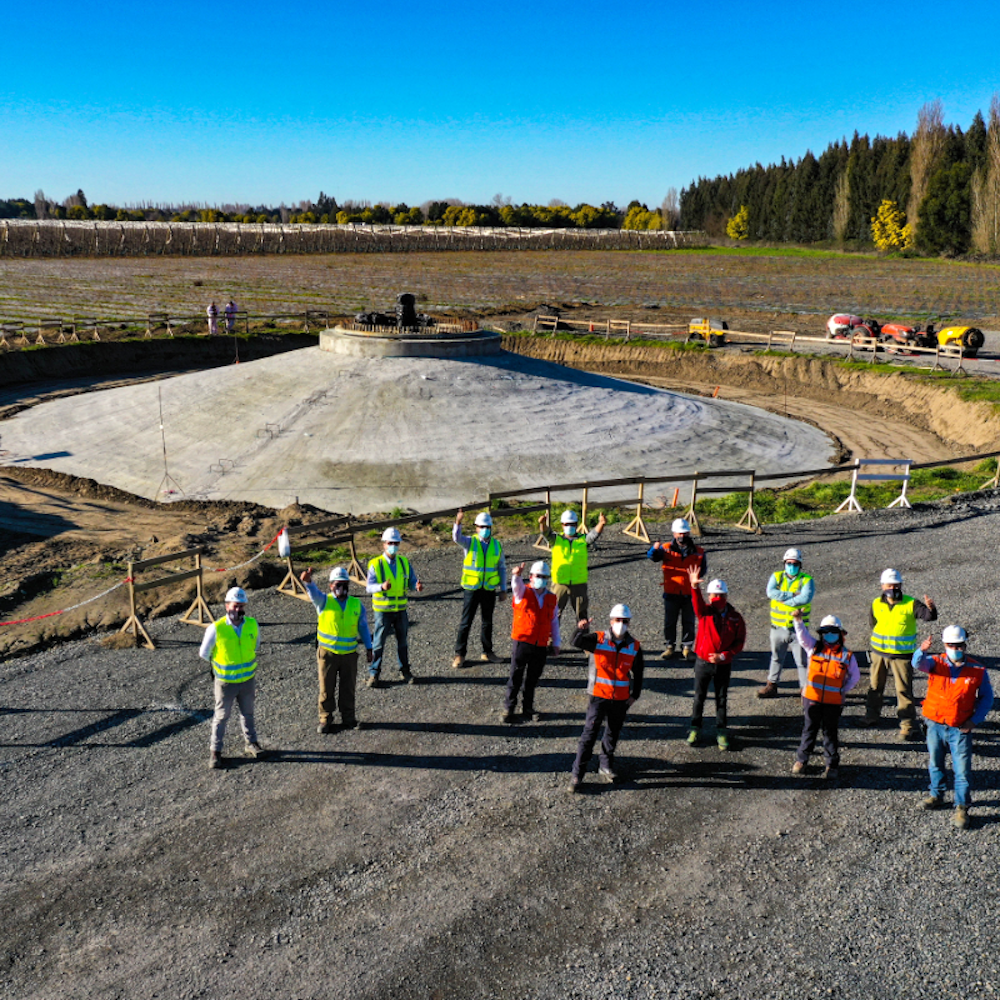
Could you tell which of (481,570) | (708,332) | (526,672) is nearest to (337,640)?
(526,672)

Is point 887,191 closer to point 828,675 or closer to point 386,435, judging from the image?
point 386,435

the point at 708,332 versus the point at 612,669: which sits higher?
the point at 708,332

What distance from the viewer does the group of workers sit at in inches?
344

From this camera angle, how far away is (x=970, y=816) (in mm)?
8789

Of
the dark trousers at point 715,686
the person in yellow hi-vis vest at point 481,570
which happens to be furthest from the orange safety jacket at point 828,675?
the person in yellow hi-vis vest at point 481,570

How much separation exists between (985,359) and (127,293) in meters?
63.4

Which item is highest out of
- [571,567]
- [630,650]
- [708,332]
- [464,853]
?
[708,332]

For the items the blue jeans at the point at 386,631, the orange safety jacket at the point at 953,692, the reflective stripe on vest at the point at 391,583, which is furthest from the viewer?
the blue jeans at the point at 386,631

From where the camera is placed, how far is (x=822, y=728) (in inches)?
373

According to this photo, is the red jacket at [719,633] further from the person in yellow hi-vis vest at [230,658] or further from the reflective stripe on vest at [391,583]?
the person in yellow hi-vis vest at [230,658]

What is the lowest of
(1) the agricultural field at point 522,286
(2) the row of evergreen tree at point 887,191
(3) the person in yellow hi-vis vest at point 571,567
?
(3) the person in yellow hi-vis vest at point 571,567

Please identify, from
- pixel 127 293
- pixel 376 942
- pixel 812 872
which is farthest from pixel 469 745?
pixel 127 293

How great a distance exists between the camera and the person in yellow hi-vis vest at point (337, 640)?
10.2 metres

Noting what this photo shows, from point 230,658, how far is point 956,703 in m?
7.11
